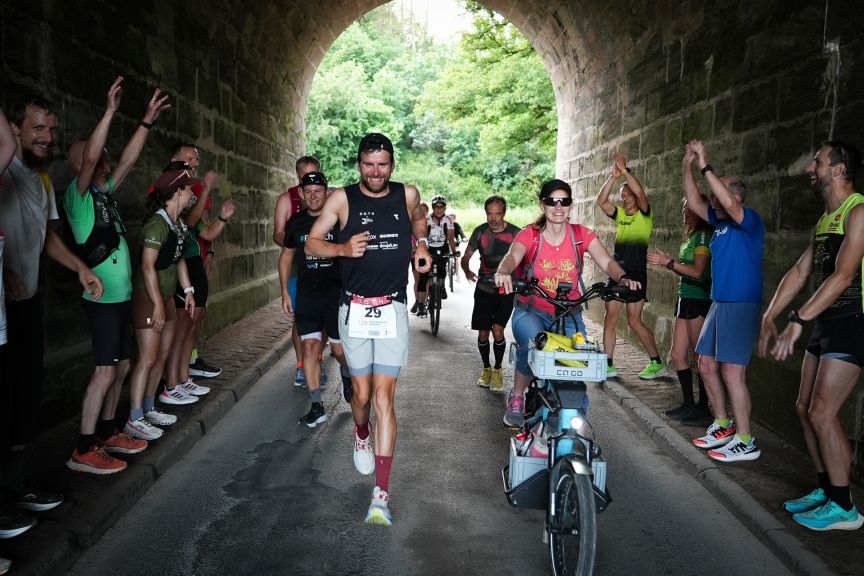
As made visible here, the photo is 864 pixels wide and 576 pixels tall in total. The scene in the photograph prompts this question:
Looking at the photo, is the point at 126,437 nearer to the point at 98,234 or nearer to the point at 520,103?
the point at 98,234

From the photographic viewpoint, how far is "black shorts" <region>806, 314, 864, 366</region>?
401 cm

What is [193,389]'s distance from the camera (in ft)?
22.3

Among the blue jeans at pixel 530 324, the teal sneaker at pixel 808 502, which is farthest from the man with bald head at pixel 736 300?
the blue jeans at pixel 530 324

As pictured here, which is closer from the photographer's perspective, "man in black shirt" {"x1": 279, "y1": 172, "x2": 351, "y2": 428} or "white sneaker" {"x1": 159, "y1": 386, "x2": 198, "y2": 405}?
"man in black shirt" {"x1": 279, "y1": 172, "x2": 351, "y2": 428}

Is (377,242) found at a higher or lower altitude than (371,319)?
higher

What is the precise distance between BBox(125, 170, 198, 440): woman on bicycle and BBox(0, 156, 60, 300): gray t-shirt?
1135 millimetres

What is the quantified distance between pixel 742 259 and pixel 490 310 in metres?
2.94

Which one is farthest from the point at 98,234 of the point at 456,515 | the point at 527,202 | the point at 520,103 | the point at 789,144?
the point at 527,202

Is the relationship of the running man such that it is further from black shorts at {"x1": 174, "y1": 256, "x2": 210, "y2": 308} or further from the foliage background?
the foliage background

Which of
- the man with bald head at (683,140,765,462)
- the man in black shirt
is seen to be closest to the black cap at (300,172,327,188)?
the man in black shirt

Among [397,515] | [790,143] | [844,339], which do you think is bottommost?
[397,515]

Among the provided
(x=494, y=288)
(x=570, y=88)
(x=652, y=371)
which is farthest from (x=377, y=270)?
(x=570, y=88)

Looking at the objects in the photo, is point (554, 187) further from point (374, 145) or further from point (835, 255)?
point (835, 255)

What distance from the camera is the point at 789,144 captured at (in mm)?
5891
